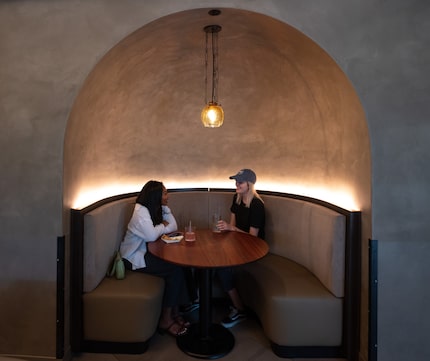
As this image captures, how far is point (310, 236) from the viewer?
2.75m

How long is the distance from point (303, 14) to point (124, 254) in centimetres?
249

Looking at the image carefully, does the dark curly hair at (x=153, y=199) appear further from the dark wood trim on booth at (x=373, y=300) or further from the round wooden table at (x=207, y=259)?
the dark wood trim on booth at (x=373, y=300)

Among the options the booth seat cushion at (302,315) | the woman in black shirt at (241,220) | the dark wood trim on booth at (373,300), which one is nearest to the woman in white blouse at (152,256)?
the woman in black shirt at (241,220)

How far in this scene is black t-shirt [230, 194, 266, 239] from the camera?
2951 mm

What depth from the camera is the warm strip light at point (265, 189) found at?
249cm

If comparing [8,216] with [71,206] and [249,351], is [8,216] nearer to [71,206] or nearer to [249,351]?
[71,206]

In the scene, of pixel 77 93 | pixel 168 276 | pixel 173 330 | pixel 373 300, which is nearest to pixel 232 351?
pixel 173 330

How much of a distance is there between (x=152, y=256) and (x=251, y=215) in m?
1.06

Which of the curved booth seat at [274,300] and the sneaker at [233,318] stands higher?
the curved booth seat at [274,300]

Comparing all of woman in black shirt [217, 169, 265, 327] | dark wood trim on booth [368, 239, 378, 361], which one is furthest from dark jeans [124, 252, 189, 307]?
dark wood trim on booth [368, 239, 378, 361]

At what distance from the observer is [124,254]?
2.68m

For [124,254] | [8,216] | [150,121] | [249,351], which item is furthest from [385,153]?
[8,216]

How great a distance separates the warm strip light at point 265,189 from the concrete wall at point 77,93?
1.12 feet

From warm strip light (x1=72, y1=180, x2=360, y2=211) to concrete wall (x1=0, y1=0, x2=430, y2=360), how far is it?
34 centimetres
